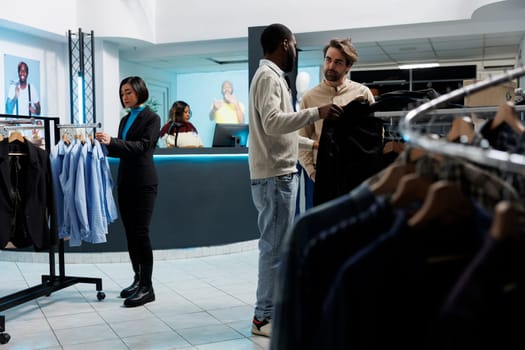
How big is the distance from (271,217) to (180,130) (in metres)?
3.23

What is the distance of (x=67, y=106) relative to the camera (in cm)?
966

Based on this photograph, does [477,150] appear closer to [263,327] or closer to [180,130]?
[263,327]

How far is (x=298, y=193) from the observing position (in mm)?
5531

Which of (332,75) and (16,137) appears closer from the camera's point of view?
(332,75)

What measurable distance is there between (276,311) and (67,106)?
30.3 ft

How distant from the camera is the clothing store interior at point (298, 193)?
2.97ft

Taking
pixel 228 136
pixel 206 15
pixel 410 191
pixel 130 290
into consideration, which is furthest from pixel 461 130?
pixel 206 15

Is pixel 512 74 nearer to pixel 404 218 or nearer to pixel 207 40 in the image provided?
pixel 404 218

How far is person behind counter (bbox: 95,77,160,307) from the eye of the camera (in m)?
3.82

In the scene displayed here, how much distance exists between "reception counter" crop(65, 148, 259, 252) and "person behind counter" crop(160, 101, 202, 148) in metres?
0.33

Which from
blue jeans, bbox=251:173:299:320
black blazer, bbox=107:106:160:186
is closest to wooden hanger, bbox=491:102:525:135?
blue jeans, bbox=251:173:299:320

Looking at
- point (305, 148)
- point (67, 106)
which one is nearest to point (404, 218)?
point (305, 148)

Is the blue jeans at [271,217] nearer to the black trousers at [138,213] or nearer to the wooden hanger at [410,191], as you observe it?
the black trousers at [138,213]

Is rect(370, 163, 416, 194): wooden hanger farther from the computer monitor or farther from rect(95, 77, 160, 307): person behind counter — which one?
the computer monitor
